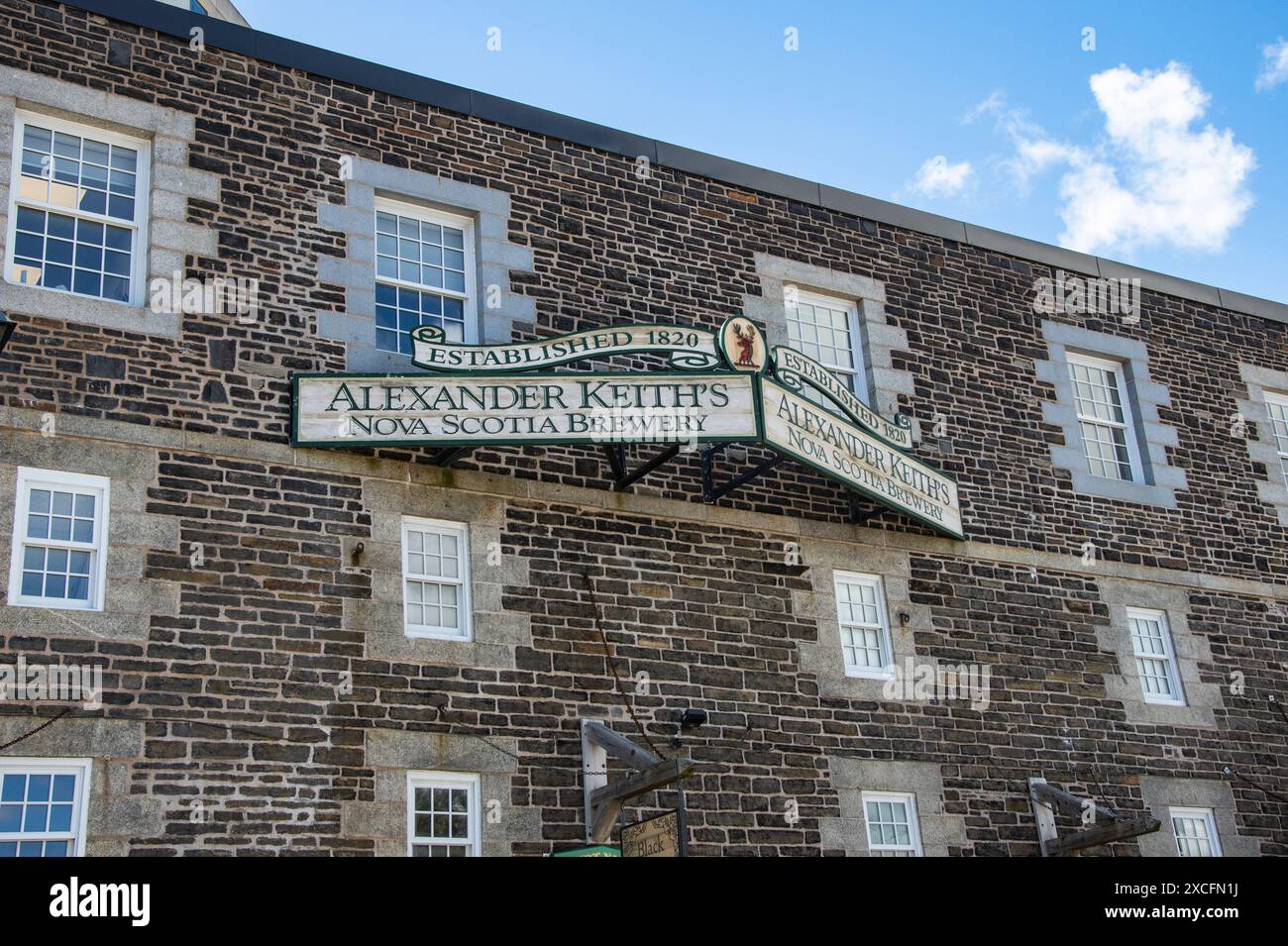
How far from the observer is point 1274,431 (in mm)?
20938

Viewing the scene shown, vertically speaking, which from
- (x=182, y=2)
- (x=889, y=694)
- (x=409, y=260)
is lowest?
(x=889, y=694)

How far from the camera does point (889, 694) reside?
1565 cm

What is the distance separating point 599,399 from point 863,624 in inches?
167

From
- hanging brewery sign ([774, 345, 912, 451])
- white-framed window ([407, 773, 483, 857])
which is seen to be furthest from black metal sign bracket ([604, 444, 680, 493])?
white-framed window ([407, 773, 483, 857])

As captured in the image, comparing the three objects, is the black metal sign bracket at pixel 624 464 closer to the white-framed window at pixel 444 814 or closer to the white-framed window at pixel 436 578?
the white-framed window at pixel 436 578

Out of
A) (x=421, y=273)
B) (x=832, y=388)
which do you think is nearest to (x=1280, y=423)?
(x=832, y=388)

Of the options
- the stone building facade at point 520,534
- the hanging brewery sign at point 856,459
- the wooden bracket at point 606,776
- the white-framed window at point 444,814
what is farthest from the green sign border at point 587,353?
the white-framed window at point 444,814

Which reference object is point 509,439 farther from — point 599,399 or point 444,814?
point 444,814

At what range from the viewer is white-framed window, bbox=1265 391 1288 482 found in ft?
68.1

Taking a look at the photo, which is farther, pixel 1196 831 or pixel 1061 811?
pixel 1196 831

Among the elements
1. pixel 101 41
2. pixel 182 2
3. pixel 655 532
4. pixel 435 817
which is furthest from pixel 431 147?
pixel 182 2

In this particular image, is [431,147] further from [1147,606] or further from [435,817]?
[1147,606]
